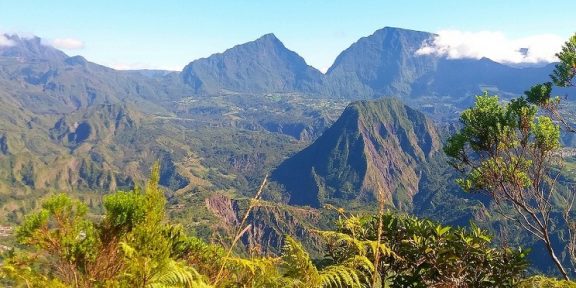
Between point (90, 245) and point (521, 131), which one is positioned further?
point (521, 131)

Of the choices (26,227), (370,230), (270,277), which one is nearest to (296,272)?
(270,277)

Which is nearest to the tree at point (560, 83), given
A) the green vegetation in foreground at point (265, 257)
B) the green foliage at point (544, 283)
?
the green vegetation in foreground at point (265, 257)

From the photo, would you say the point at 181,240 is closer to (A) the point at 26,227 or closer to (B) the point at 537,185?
(A) the point at 26,227

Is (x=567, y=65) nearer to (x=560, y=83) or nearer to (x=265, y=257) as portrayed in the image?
(x=560, y=83)

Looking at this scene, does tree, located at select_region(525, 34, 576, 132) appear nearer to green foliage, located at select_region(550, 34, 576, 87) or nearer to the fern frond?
green foliage, located at select_region(550, 34, 576, 87)

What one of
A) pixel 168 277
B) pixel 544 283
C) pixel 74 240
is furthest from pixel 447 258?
pixel 74 240

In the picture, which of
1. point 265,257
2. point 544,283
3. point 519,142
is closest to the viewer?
point 265,257
